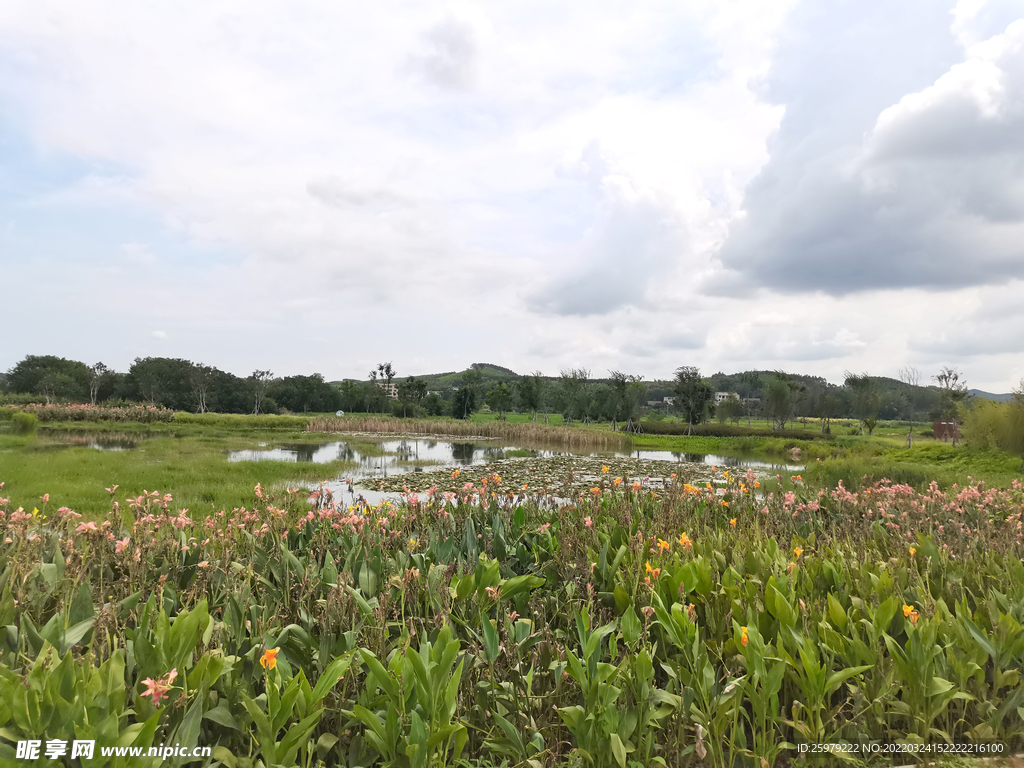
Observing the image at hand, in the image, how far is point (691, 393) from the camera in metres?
44.8

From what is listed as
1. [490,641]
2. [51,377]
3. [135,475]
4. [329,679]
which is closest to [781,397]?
[135,475]

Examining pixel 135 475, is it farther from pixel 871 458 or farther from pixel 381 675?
pixel 871 458

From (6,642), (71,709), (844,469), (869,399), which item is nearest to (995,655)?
(71,709)

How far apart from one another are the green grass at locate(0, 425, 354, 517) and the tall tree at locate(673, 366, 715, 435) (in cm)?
3340

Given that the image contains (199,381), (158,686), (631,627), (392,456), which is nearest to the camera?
(158,686)

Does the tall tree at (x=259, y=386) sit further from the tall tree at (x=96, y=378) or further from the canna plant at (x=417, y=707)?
the canna plant at (x=417, y=707)

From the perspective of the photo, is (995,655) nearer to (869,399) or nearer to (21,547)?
(21,547)

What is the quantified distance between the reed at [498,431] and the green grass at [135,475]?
55.7ft

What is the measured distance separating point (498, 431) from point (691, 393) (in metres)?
17.5

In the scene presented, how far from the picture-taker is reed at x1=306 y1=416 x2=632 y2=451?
3322 cm

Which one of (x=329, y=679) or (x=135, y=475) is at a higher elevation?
(x=329, y=679)

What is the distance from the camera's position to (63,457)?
51.6 ft

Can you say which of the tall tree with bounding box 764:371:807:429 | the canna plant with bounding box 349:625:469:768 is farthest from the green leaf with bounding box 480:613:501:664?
the tall tree with bounding box 764:371:807:429

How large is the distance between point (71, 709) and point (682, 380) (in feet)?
152
